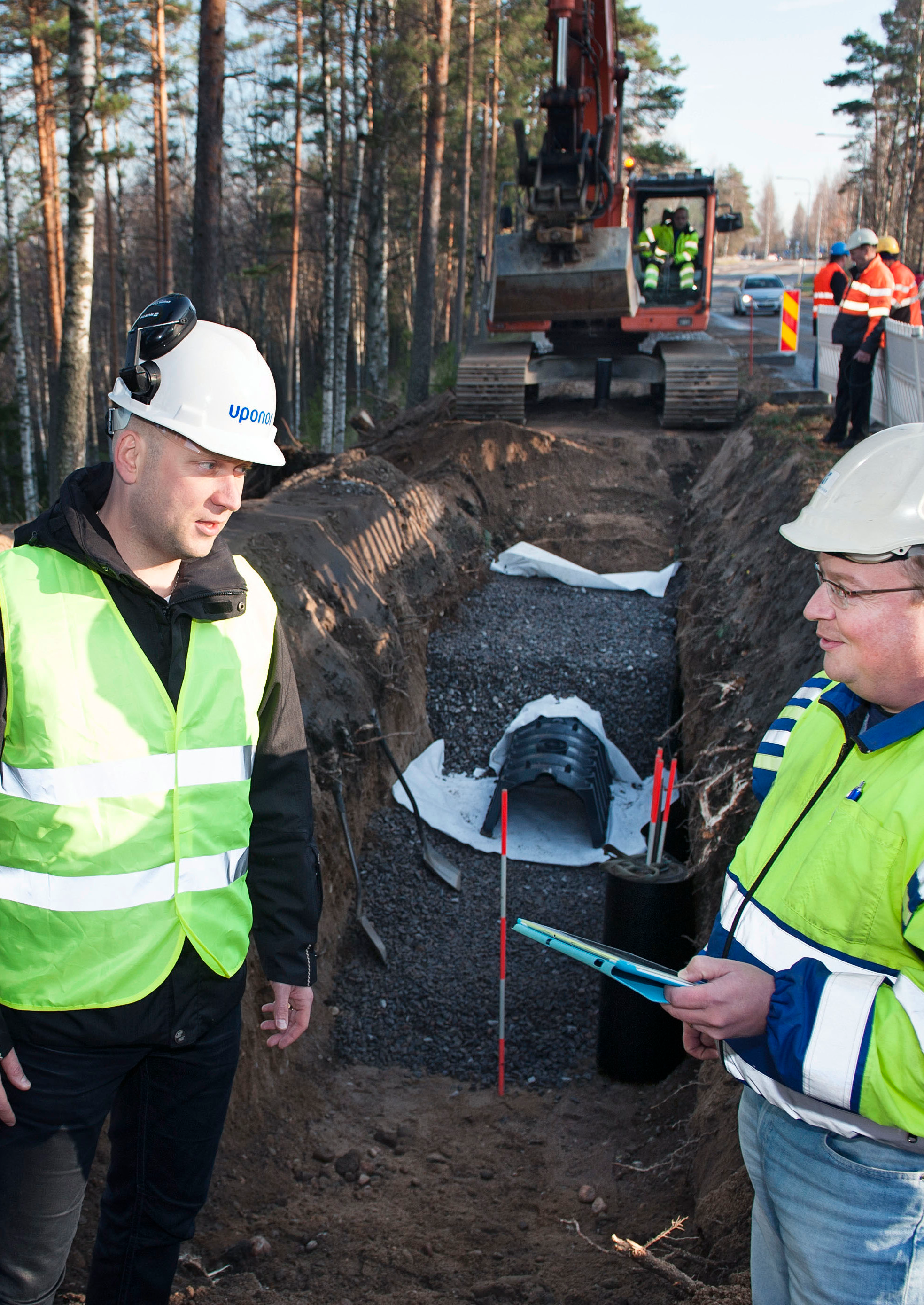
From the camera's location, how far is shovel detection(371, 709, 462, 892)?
6.51 m

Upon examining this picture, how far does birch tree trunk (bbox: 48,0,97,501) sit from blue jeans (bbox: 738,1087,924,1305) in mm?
9678

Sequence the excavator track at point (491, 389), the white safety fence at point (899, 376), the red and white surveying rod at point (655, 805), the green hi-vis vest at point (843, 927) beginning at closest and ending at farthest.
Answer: the green hi-vis vest at point (843, 927)
the red and white surveying rod at point (655, 805)
the white safety fence at point (899, 376)
the excavator track at point (491, 389)

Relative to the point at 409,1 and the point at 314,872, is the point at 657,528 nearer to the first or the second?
the point at 314,872

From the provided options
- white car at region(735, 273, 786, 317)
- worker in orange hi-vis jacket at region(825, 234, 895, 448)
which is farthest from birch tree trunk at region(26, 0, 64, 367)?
white car at region(735, 273, 786, 317)

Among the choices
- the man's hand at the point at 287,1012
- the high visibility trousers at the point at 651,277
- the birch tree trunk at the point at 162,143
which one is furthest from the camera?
the birch tree trunk at the point at 162,143

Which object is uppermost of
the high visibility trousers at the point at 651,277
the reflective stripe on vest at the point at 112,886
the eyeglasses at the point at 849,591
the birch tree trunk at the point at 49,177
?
the birch tree trunk at the point at 49,177

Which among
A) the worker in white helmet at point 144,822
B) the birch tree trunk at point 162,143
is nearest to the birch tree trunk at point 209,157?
the worker in white helmet at point 144,822

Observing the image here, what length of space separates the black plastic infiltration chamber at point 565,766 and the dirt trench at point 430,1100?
657 millimetres

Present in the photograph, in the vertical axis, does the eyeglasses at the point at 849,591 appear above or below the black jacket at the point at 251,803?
above

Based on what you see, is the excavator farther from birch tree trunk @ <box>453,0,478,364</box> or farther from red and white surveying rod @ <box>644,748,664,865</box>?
red and white surveying rod @ <box>644,748,664,865</box>

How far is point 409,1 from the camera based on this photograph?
1995cm

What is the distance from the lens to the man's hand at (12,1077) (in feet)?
6.64

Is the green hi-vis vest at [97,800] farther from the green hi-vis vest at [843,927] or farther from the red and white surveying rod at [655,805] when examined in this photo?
the red and white surveying rod at [655,805]

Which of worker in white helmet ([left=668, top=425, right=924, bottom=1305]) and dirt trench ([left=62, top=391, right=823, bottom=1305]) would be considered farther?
dirt trench ([left=62, top=391, right=823, bottom=1305])
